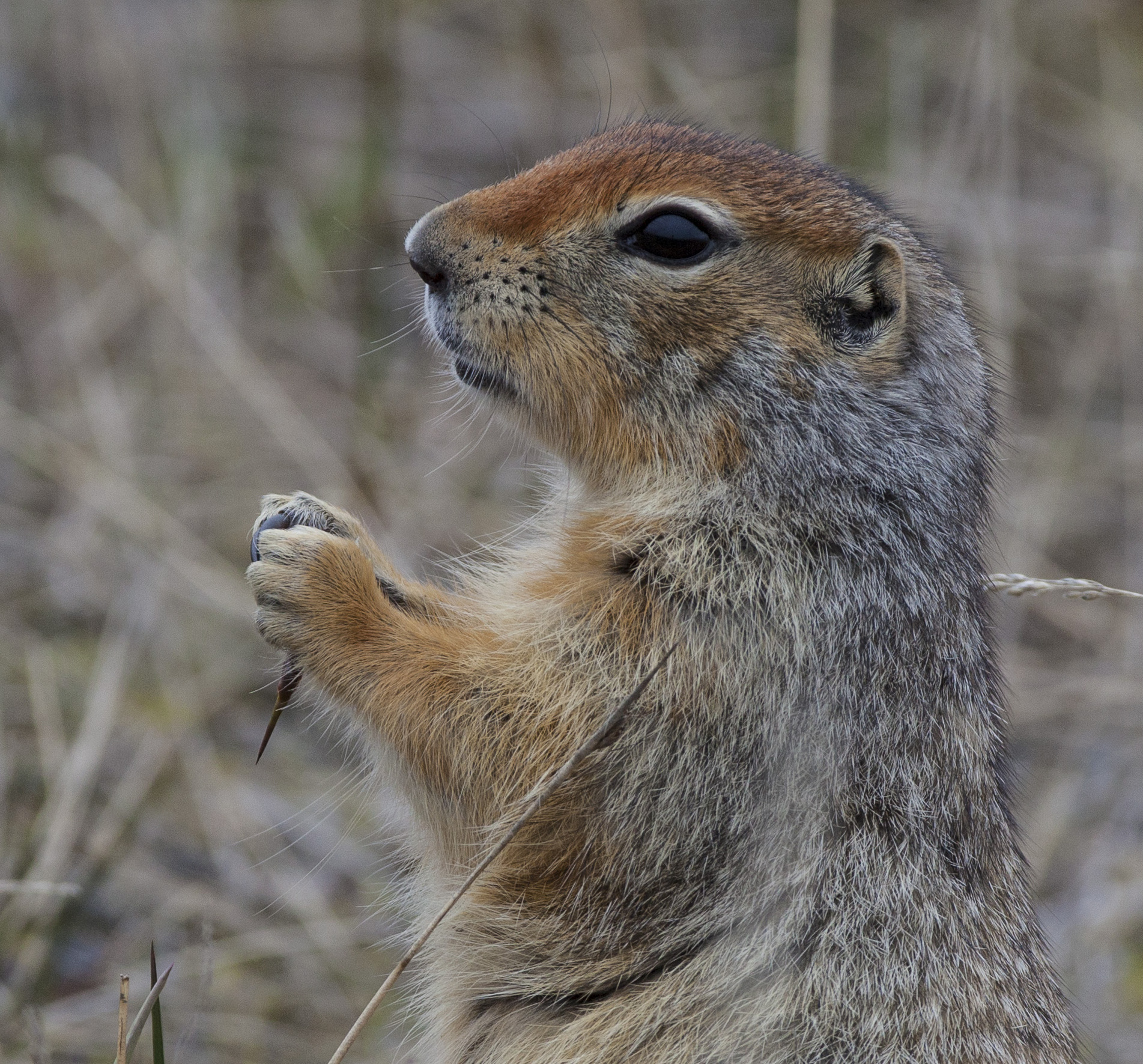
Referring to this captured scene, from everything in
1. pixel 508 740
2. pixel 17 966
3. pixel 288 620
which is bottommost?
pixel 17 966

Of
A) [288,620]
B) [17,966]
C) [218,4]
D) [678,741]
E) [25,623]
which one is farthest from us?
[218,4]

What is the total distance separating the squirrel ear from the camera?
3416 mm

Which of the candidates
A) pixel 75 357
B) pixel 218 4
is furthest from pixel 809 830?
pixel 218 4

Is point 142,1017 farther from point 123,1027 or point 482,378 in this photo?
point 482,378

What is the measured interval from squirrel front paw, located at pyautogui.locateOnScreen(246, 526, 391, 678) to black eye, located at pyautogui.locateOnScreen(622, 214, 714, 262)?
1.01m

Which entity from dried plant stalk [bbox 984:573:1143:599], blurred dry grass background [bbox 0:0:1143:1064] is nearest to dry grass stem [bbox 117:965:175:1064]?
blurred dry grass background [bbox 0:0:1143:1064]

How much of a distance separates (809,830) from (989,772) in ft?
1.80

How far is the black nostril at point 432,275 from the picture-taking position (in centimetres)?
340

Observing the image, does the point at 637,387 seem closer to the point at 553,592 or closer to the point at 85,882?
the point at 553,592

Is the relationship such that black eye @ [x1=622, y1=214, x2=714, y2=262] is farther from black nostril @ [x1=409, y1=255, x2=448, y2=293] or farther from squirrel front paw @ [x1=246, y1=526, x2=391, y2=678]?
squirrel front paw @ [x1=246, y1=526, x2=391, y2=678]

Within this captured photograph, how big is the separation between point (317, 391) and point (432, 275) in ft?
12.2

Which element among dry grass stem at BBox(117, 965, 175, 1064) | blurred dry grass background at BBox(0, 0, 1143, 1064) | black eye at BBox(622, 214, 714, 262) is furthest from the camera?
blurred dry grass background at BBox(0, 0, 1143, 1064)

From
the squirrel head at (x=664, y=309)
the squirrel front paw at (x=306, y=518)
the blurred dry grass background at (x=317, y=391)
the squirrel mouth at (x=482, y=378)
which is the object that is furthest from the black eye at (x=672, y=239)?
the squirrel front paw at (x=306, y=518)

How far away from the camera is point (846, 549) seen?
3236 mm
